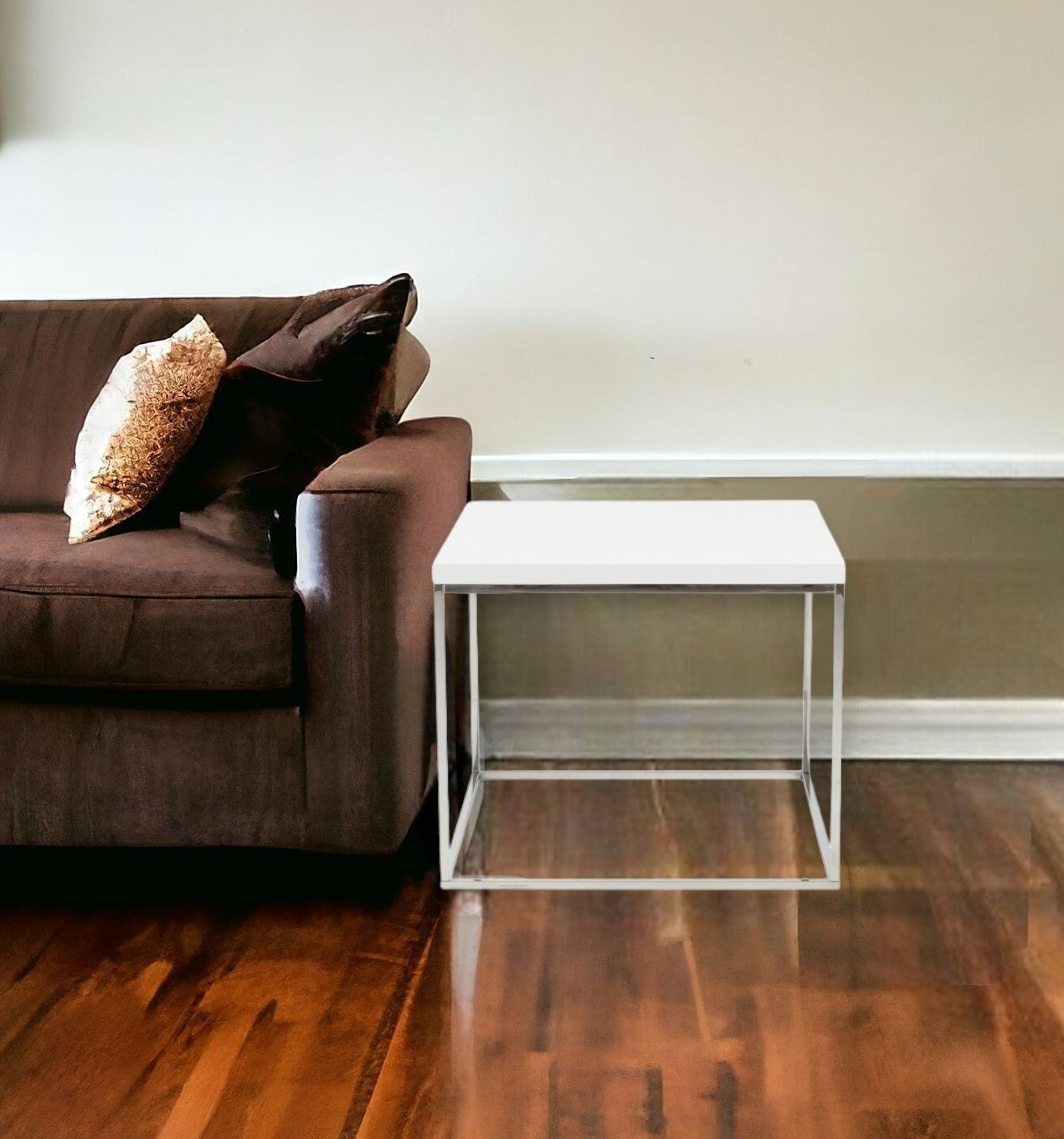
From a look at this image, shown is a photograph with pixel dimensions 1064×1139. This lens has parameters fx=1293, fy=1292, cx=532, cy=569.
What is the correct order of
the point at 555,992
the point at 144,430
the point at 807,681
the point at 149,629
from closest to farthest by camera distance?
the point at 555,992 < the point at 149,629 < the point at 144,430 < the point at 807,681

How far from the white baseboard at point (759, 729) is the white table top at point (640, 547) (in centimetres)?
51

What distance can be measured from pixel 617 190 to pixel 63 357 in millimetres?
1070

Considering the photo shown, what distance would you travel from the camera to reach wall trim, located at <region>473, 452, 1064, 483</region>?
2.45m

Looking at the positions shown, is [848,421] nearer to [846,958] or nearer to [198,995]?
[846,958]

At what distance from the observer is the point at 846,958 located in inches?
67.6

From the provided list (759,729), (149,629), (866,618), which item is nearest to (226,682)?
(149,629)

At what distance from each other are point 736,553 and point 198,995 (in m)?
0.94

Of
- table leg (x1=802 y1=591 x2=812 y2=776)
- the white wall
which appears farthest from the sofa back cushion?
table leg (x1=802 y1=591 x2=812 y2=776)

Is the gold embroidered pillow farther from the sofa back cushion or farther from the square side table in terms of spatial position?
the square side table

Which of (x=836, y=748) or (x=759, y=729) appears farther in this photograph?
(x=759, y=729)

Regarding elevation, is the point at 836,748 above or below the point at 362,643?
below

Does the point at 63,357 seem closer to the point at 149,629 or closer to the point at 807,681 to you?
the point at 149,629

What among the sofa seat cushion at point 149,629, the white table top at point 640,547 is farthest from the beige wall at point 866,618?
the sofa seat cushion at point 149,629

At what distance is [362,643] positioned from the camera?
5.90 ft
